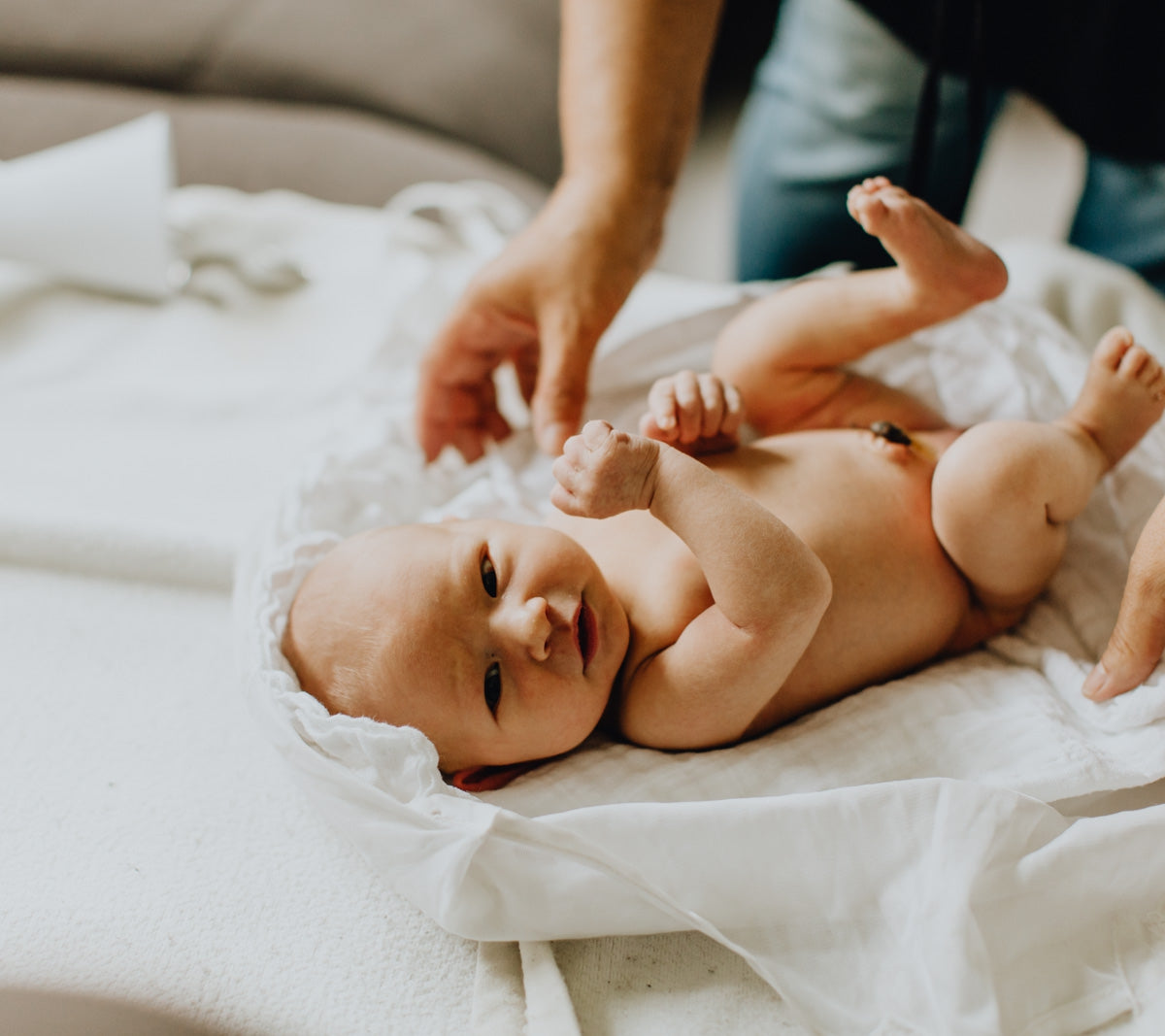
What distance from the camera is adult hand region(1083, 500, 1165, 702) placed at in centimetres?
77

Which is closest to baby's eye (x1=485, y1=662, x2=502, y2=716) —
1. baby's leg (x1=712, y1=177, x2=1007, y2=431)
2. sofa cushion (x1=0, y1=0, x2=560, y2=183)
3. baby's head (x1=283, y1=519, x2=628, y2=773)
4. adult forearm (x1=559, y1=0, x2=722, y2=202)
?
baby's head (x1=283, y1=519, x2=628, y2=773)

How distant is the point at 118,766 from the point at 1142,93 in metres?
1.41

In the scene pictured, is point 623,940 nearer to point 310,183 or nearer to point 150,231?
point 150,231

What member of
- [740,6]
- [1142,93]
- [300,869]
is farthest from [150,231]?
[740,6]

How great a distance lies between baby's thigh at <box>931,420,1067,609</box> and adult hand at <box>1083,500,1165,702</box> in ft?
0.35

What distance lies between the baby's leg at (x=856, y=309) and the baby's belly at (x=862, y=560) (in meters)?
0.12

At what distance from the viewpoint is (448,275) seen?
1.45 metres

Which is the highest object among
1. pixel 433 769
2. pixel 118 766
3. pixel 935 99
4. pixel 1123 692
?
pixel 935 99

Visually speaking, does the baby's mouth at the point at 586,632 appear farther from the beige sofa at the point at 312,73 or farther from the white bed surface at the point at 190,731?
the beige sofa at the point at 312,73

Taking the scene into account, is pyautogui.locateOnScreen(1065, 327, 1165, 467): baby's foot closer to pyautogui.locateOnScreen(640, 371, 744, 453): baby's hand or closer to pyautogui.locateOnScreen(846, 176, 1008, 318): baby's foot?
pyautogui.locateOnScreen(846, 176, 1008, 318): baby's foot

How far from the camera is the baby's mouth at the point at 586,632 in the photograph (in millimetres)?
883

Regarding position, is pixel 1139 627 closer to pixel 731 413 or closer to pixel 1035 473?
pixel 1035 473

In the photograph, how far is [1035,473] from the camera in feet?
2.93

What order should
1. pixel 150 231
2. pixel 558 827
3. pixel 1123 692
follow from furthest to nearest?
pixel 150 231, pixel 1123 692, pixel 558 827
